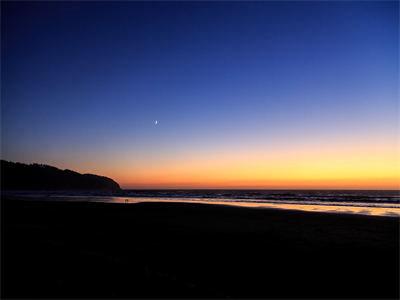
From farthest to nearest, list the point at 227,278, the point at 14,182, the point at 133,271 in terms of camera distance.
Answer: the point at 14,182 < the point at 227,278 < the point at 133,271

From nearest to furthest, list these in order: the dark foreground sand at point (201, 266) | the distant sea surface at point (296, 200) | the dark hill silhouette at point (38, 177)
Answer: the dark foreground sand at point (201, 266), the distant sea surface at point (296, 200), the dark hill silhouette at point (38, 177)

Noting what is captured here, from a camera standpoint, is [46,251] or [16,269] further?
[46,251]

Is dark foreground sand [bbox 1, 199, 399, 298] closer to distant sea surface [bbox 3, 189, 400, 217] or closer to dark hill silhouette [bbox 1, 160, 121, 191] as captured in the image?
distant sea surface [bbox 3, 189, 400, 217]

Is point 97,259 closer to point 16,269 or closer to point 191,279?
point 16,269

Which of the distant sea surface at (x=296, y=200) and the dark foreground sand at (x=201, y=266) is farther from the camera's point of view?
the distant sea surface at (x=296, y=200)

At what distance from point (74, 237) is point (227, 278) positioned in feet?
25.0

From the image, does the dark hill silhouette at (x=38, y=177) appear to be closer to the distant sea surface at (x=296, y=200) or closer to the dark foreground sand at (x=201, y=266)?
the distant sea surface at (x=296, y=200)

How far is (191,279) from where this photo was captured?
7598 millimetres

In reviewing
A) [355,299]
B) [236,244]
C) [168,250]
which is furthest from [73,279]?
[236,244]

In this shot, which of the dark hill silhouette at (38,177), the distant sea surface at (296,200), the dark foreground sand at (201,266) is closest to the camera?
the dark foreground sand at (201,266)

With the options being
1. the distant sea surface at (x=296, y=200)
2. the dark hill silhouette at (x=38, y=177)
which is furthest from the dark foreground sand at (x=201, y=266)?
the dark hill silhouette at (x=38, y=177)

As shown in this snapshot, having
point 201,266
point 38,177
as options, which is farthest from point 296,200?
point 38,177

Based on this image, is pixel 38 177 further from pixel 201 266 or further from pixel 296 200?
pixel 201 266

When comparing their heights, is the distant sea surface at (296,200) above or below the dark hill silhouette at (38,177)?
below
